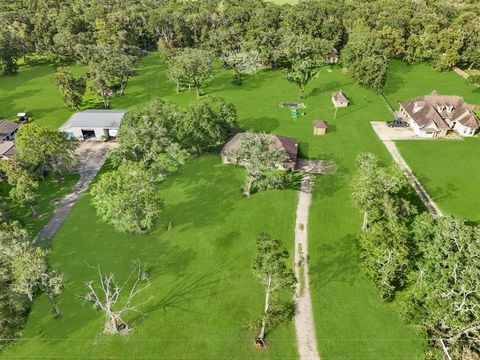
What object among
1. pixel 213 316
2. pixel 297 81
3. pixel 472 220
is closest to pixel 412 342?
pixel 213 316

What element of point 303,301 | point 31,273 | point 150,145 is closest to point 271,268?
point 303,301

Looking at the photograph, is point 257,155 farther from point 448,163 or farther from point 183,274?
point 448,163

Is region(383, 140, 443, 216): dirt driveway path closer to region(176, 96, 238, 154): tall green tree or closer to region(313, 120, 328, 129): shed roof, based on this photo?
region(313, 120, 328, 129): shed roof

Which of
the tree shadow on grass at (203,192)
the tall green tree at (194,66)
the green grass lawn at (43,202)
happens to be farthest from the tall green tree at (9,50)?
the tree shadow on grass at (203,192)

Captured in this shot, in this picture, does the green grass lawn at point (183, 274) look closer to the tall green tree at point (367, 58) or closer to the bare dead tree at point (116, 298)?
the bare dead tree at point (116, 298)

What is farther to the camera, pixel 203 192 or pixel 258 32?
pixel 258 32

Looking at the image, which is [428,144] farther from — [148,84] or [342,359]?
[148,84]
